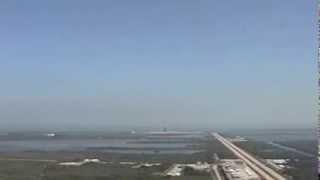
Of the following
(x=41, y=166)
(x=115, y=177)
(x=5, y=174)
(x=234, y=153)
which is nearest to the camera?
(x=115, y=177)

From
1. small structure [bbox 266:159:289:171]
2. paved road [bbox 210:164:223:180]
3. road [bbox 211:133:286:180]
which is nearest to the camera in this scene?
road [bbox 211:133:286:180]

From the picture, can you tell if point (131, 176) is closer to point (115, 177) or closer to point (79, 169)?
point (115, 177)

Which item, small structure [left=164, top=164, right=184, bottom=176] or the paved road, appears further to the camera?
small structure [left=164, top=164, right=184, bottom=176]

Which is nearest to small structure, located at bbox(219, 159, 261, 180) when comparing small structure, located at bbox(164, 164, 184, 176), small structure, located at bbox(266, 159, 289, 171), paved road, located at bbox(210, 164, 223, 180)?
paved road, located at bbox(210, 164, 223, 180)

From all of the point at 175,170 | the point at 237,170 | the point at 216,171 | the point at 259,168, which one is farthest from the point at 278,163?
the point at 175,170

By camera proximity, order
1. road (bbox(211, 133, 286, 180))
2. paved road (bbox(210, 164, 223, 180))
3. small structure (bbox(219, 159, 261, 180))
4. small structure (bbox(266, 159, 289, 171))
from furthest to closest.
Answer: small structure (bbox(266, 159, 289, 171)) < paved road (bbox(210, 164, 223, 180)) < small structure (bbox(219, 159, 261, 180)) < road (bbox(211, 133, 286, 180))

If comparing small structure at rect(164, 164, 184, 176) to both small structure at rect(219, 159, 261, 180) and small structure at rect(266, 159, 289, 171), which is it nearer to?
small structure at rect(219, 159, 261, 180)

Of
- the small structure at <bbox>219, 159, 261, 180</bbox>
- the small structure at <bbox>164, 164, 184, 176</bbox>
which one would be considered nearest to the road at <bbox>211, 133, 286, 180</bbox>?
A: the small structure at <bbox>219, 159, 261, 180</bbox>

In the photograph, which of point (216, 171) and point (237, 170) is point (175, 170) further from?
point (237, 170)

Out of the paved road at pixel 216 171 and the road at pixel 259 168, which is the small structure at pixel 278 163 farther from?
the paved road at pixel 216 171

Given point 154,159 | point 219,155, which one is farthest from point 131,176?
point 219,155

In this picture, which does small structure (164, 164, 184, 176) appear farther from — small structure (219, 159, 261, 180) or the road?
the road
